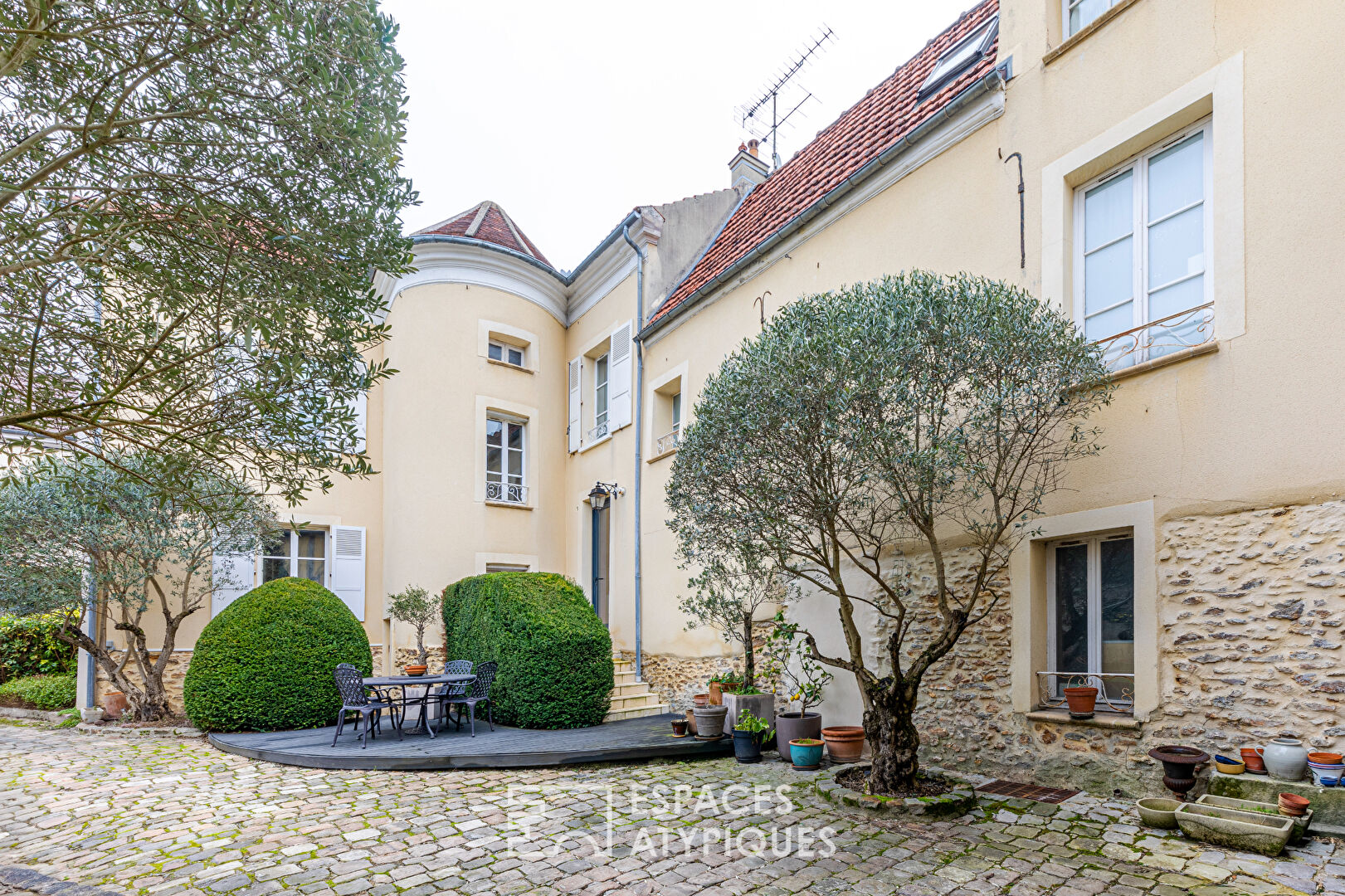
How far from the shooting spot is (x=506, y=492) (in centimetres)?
1264

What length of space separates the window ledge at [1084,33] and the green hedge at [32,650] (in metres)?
14.6

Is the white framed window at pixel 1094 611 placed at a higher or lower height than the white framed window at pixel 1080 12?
lower

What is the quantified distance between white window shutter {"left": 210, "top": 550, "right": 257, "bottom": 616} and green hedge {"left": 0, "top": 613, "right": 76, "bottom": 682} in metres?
3.55

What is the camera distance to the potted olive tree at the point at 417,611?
1100 centimetres

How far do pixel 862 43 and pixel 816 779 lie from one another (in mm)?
10336

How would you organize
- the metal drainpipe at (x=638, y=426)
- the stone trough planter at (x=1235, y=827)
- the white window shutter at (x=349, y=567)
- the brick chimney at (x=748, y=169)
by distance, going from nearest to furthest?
the stone trough planter at (x=1235, y=827), the metal drainpipe at (x=638, y=426), the white window shutter at (x=349, y=567), the brick chimney at (x=748, y=169)

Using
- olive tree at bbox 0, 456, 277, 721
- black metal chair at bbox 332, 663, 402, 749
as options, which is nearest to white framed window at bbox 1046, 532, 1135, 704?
black metal chair at bbox 332, 663, 402, 749

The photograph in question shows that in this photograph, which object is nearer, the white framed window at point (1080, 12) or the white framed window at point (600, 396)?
the white framed window at point (1080, 12)

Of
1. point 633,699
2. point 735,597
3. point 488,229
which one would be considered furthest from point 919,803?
point 488,229

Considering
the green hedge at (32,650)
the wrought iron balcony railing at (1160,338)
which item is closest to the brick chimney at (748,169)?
the wrought iron balcony railing at (1160,338)

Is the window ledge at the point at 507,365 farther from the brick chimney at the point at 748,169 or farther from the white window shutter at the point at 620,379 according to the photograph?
the brick chimney at the point at 748,169

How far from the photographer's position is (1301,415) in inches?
174

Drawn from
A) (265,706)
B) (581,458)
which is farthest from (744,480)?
(581,458)

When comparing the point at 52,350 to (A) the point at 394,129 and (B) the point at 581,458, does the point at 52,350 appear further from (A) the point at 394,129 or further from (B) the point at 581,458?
(B) the point at 581,458
